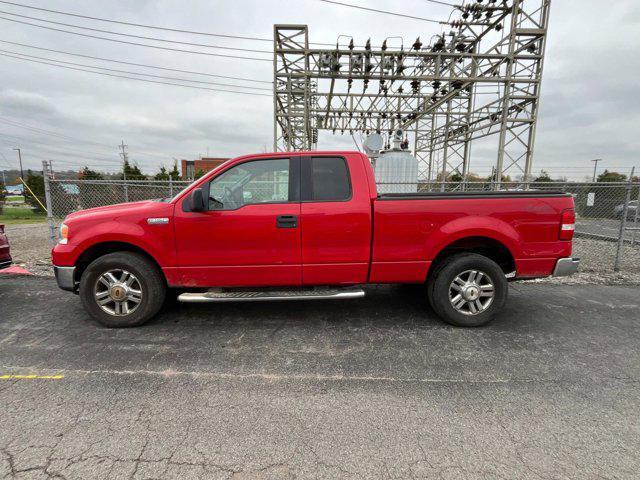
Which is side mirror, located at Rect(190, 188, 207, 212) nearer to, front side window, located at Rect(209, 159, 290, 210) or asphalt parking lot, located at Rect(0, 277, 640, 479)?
front side window, located at Rect(209, 159, 290, 210)

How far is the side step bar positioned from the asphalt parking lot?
0.41 meters

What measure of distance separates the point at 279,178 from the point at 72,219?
93.5 inches

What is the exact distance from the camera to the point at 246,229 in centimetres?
369

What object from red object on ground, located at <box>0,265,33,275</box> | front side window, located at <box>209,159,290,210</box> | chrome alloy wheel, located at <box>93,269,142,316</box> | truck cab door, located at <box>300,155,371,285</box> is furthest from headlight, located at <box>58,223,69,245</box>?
red object on ground, located at <box>0,265,33,275</box>

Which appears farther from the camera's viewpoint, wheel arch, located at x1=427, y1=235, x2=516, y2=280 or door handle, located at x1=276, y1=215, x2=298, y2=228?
wheel arch, located at x1=427, y1=235, x2=516, y2=280

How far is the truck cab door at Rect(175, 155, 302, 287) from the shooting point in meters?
3.69

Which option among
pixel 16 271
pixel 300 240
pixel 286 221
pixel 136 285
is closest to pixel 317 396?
pixel 300 240

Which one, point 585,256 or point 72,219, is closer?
point 72,219

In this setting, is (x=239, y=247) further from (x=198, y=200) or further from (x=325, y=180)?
(x=325, y=180)

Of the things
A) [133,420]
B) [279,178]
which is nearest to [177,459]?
[133,420]

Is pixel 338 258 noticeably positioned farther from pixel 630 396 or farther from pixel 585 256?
Result: pixel 585 256

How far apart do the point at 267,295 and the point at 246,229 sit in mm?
779

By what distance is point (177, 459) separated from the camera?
2037mm

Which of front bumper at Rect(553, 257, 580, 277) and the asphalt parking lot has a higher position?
front bumper at Rect(553, 257, 580, 277)
